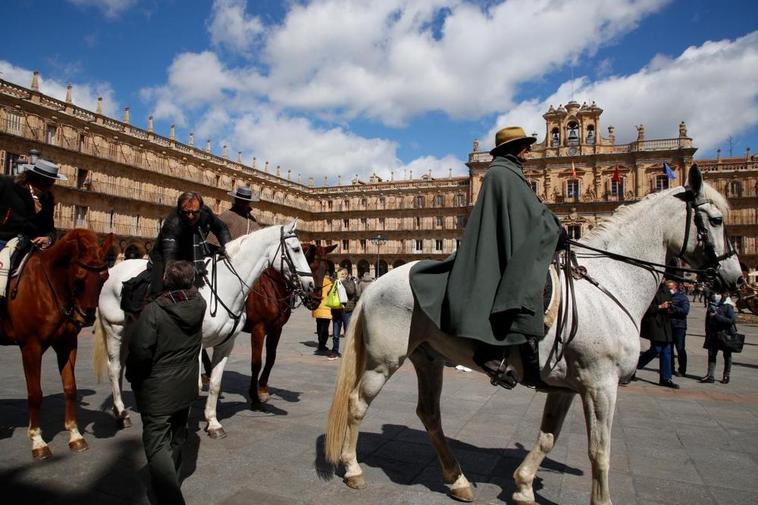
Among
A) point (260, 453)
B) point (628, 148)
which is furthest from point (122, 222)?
point (628, 148)

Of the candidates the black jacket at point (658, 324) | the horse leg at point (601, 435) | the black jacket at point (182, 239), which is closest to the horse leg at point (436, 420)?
the horse leg at point (601, 435)

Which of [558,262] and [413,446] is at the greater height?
[558,262]

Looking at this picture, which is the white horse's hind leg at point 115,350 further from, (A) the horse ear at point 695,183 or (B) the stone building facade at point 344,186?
(B) the stone building facade at point 344,186

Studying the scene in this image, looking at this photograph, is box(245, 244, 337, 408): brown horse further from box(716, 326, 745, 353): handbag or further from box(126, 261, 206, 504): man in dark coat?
box(716, 326, 745, 353): handbag

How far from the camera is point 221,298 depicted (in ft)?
13.8

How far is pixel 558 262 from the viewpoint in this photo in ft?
9.46

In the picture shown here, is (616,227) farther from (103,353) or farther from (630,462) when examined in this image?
(103,353)

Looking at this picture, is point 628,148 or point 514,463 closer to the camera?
point 514,463

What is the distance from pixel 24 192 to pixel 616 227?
15.7ft

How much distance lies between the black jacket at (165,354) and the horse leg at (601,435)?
2387mm

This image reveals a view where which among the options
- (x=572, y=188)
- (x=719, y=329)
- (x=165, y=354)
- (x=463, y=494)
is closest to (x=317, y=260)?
(x=165, y=354)

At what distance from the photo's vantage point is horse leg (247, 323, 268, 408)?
195 inches

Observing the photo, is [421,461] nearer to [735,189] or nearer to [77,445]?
[77,445]

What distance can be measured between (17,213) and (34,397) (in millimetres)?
1554
